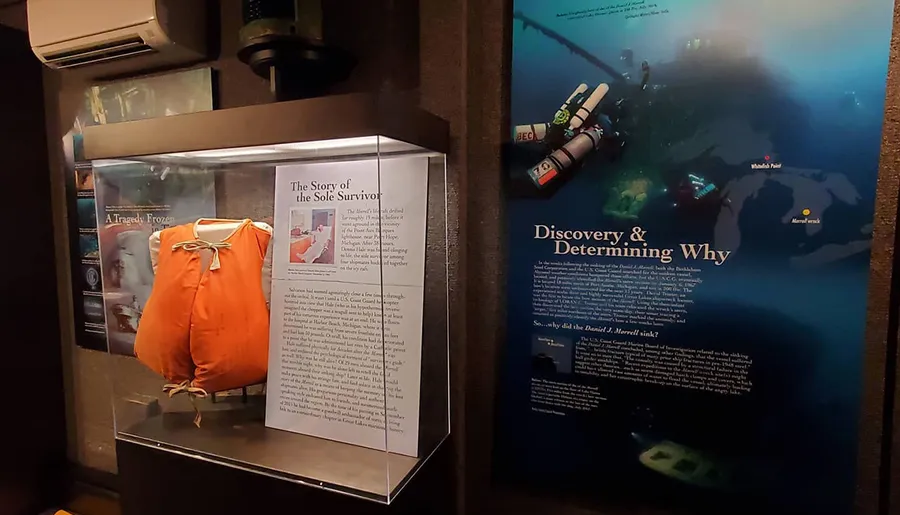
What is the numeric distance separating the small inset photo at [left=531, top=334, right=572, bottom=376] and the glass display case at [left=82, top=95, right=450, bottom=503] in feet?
0.77

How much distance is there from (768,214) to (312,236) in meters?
1.05

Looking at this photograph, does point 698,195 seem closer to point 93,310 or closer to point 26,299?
point 93,310

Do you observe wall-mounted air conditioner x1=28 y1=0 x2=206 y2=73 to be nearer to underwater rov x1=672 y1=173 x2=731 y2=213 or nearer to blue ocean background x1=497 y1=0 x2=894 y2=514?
blue ocean background x1=497 y1=0 x2=894 y2=514

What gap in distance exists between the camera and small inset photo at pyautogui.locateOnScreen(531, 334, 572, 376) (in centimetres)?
126

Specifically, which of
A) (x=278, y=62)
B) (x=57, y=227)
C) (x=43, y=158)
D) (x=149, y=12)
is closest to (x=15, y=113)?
(x=43, y=158)

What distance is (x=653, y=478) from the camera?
3.98ft

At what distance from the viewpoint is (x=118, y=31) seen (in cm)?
151

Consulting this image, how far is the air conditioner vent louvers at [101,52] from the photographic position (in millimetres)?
1535

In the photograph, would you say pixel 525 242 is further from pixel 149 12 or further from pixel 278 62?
pixel 149 12

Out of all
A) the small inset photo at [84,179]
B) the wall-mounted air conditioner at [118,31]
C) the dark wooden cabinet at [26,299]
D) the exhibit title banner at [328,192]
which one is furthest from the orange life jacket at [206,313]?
the dark wooden cabinet at [26,299]

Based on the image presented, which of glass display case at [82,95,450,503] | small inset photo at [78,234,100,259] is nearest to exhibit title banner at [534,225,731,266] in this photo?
glass display case at [82,95,450,503]

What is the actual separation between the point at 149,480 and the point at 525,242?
114 centimetres

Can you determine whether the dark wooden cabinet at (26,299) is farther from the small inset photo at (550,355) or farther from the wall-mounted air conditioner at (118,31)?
the small inset photo at (550,355)

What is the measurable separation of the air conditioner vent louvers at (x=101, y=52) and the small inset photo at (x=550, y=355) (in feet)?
4.56
